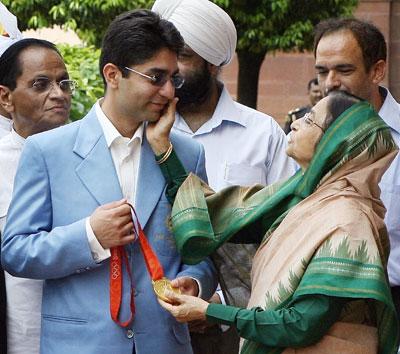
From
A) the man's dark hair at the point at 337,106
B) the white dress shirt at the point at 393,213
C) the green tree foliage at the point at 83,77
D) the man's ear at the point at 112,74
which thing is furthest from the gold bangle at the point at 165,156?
the green tree foliage at the point at 83,77

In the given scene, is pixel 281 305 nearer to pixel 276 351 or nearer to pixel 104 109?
pixel 276 351

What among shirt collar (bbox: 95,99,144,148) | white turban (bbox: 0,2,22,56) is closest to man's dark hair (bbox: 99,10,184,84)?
shirt collar (bbox: 95,99,144,148)

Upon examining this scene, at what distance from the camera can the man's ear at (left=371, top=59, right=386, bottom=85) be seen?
19.5ft

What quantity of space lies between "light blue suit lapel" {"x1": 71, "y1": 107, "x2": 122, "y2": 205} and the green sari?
0.25 m

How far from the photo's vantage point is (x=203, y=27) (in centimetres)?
610

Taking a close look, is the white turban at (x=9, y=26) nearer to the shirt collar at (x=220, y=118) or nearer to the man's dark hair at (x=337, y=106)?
the shirt collar at (x=220, y=118)

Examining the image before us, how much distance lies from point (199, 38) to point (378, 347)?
2.15m

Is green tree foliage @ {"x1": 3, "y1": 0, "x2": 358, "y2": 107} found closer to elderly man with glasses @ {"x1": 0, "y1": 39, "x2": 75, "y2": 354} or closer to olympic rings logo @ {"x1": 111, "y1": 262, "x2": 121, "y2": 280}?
elderly man with glasses @ {"x1": 0, "y1": 39, "x2": 75, "y2": 354}

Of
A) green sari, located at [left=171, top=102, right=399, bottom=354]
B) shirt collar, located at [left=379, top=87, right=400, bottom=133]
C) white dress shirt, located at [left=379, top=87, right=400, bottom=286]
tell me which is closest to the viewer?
green sari, located at [left=171, top=102, right=399, bottom=354]

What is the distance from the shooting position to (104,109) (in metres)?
4.93

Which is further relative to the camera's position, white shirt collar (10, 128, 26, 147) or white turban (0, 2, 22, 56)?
white turban (0, 2, 22, 56)

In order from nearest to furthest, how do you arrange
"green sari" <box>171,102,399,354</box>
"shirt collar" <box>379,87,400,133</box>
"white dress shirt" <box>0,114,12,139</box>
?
"green sari" <box>171,102,399,354</box> → "shirt collar" <box>379,87,400,133</box> → "white dress shirt" <box>0,114,12,139</box>

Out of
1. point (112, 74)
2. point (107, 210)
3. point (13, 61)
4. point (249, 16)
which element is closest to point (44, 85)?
point (13, 61)

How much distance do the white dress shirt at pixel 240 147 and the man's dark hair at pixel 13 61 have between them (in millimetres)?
861
